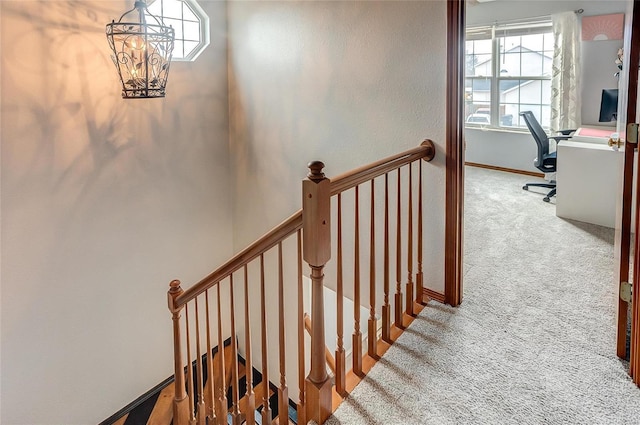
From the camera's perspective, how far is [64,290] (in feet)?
11.0

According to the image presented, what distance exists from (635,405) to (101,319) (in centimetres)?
339

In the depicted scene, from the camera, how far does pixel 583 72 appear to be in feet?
17.7

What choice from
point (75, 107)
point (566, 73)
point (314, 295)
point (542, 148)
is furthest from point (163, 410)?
point (566, 73)

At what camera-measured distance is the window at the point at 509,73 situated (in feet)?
19.2

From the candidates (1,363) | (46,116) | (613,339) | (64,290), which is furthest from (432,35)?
(1,363)

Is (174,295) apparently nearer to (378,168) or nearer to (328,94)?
(378,168)

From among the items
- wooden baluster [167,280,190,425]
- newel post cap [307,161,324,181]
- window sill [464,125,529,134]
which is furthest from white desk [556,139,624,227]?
wooden baluster [167,280,190,425]

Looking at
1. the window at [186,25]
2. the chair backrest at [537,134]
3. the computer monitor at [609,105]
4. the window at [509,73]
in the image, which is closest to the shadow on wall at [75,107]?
the window at [186,25]

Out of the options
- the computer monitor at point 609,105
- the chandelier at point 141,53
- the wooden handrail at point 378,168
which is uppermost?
the chandelier at point 141,53

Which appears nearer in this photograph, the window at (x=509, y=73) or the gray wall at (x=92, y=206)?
the gray wall at (x=92, y=206)

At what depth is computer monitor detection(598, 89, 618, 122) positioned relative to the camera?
4773 mm

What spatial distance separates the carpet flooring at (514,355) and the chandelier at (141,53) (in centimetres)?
222

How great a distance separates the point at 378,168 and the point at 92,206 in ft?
7.56

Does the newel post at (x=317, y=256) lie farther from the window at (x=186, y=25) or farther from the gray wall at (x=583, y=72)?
the gray wall at (x=583, y=72)
